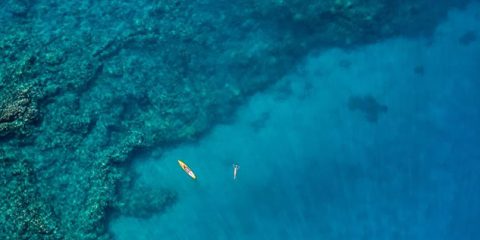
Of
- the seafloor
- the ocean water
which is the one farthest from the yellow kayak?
the seafloor

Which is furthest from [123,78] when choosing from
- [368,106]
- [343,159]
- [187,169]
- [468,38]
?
[468,38]

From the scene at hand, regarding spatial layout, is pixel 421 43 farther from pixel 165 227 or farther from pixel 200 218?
pixel 165 227

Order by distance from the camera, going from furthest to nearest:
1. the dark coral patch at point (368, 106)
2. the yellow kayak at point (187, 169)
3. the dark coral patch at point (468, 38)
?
the dark coral patch at point (468, 38) → the dark coral patch at point (368, 106) → the yellow kayak at point (187, 169)

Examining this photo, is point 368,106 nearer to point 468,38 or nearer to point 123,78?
point 468,38

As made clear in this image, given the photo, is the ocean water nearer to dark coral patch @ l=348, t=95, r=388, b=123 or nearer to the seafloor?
dark coral patch @ l=348, t=95, r=388, b=123

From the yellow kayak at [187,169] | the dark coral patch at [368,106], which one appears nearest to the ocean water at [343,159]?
the dark coral patch at [368,106]

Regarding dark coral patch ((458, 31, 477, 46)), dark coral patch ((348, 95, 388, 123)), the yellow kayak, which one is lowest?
the yellow kayak

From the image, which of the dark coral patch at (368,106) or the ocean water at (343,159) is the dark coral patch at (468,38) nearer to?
the ocean water at (343,159)
